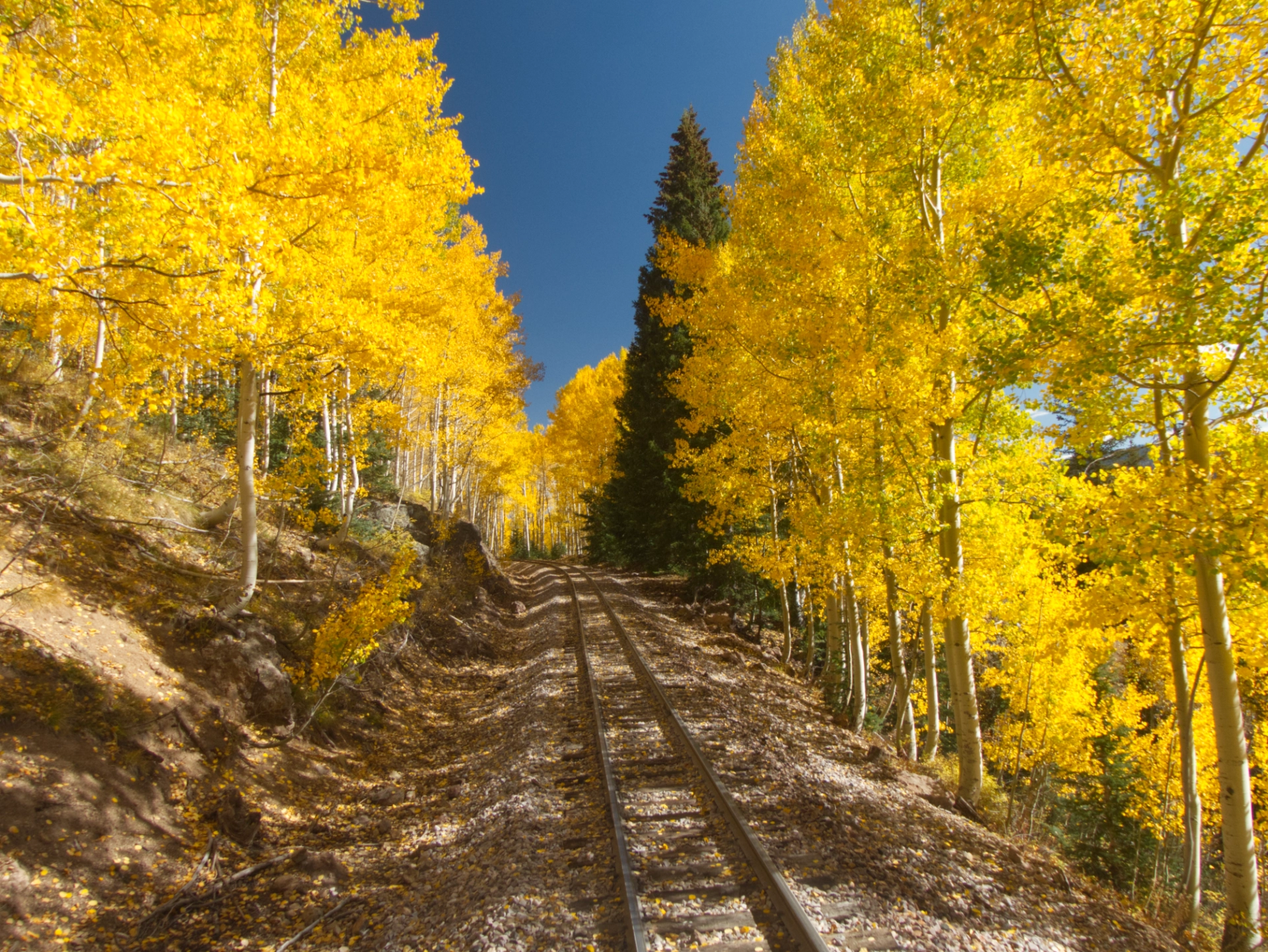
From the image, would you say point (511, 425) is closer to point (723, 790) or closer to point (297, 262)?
point (297, 262)

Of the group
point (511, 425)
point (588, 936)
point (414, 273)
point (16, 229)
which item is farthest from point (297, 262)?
point (511, 425)

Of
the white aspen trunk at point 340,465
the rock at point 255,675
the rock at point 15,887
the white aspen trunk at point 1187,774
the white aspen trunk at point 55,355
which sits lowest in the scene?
the white aspen trunk at point 1187,774

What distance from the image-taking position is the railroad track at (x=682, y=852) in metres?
3.73

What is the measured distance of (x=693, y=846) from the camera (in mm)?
4785

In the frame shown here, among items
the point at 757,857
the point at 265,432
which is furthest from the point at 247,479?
the point at 757,857

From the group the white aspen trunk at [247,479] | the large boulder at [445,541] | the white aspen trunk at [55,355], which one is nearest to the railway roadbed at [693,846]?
the white aspen trunk at [247,479]

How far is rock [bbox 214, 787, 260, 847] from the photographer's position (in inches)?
187

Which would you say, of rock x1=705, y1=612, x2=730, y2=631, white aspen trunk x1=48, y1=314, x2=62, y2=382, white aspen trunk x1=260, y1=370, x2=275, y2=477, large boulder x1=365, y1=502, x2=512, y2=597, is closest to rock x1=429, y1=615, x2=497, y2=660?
large boulder x1=365, y1=502, x2=512, y2=597

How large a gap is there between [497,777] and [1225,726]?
22.3 ft

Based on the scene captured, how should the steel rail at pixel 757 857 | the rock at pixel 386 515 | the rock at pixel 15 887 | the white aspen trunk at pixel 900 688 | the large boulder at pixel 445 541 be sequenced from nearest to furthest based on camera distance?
the rock at pixel 15 887 < the steel rail at pixel 757 857 < the white aspen trunk at pixel 900 688 < the rock at pixel 386 515 < the large boulder at pixel 445 541

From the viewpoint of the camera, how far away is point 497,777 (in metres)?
6.33

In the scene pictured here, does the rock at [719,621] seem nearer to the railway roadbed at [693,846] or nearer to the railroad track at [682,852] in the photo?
the railway roadbed at [693,846]

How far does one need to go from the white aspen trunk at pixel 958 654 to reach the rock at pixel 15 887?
7983 millimetres

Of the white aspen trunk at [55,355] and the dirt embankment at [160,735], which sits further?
the white aspen trunk at [55,355]
